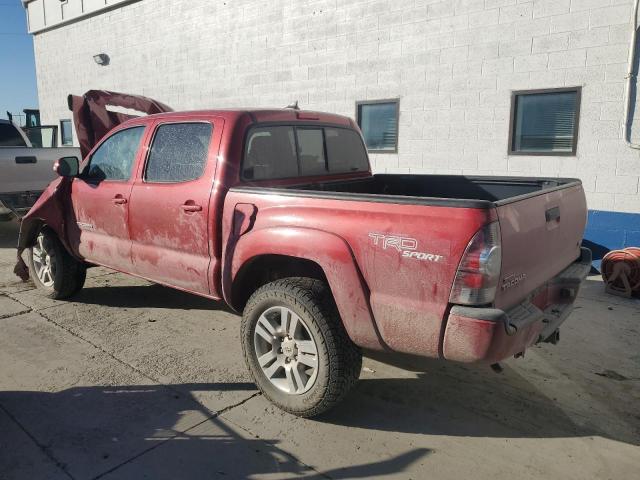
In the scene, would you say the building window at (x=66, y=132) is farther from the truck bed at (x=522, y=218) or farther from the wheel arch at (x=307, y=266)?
the wheel arch at (x=307, y=266)

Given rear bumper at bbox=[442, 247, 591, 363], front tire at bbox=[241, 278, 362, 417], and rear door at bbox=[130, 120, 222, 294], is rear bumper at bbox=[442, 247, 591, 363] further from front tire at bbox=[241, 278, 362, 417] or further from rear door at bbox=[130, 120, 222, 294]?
rear door at bbox=[130, 120, 222, 294]

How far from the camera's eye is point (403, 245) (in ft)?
8.32

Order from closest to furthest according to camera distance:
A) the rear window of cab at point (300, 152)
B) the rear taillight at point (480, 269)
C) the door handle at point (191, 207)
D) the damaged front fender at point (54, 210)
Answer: the rear taillight at point (480, 269) → the door handle at point (191, 207) → the rear window of cab at point (300, 152) → the damaged front fender at point (54, 210)

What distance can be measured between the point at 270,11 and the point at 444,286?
841cm

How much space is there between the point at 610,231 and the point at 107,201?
19.6 ft

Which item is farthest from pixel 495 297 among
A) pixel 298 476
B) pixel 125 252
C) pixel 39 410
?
pixel 125 252

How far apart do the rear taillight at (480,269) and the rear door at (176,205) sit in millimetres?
1831

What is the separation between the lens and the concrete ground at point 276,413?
2.70m

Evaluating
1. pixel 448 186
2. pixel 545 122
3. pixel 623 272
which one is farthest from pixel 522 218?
pixel 545 122

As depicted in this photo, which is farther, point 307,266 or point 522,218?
point 307,266

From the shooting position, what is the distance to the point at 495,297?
2439 millimetres

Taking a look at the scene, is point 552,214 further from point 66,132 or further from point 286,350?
point 66,132

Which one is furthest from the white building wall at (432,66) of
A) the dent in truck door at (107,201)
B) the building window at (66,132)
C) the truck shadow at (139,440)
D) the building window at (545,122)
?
the building window at (66,132)

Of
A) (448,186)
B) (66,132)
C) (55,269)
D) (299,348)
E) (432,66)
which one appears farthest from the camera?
(66,132)
